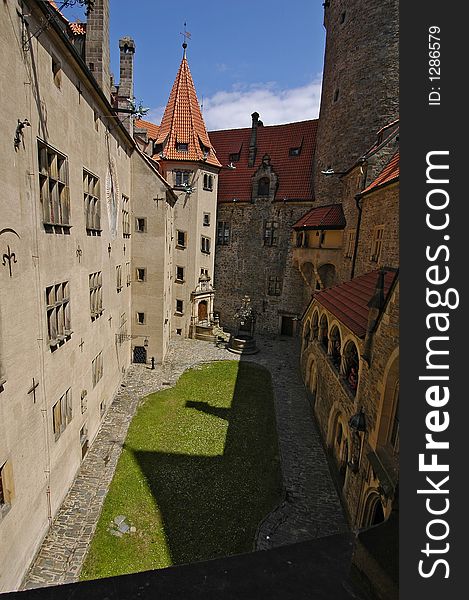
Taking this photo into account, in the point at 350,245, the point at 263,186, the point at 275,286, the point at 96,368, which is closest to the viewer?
the point at 96,368

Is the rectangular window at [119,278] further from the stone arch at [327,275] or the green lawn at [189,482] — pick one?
the stone arch at [327,275]

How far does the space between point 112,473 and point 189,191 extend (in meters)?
18.6

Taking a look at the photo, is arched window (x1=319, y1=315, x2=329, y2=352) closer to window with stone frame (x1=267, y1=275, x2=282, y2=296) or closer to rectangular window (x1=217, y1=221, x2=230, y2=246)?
window with stone frame (x1=267, y1=275, x2=282, y2=296)

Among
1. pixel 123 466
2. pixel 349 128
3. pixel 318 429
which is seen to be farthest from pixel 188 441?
pixel 349 128

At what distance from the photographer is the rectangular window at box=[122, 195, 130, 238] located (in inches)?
682

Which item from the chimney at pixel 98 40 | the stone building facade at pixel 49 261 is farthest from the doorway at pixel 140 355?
the chimney at pixel 98 40

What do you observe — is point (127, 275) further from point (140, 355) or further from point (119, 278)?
point (140, 355)

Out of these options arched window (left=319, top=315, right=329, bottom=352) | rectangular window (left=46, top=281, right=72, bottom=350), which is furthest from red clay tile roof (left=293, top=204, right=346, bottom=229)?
rectangular window (left=46, top=281, right=72, bottom=350)

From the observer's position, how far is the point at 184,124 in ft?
83.2

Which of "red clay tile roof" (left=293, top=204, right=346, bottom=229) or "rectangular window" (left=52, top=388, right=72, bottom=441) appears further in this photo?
"red clay tile roof" (left=293, top=204, right=346, bottom=229)

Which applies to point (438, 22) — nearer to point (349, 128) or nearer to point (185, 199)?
point (349, 128)

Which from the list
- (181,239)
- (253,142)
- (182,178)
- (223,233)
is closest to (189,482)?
(181,239)

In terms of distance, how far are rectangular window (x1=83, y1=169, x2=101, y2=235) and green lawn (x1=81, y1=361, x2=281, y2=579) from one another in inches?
315

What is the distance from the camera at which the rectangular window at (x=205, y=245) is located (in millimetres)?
26500
